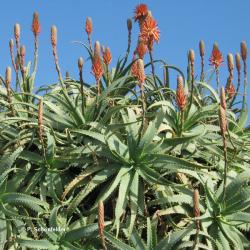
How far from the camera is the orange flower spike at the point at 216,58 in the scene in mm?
3642

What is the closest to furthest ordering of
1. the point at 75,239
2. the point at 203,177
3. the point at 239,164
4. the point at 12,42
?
the point at 75,239, the point at 203,177, the point at 239,164, the point at 12,42

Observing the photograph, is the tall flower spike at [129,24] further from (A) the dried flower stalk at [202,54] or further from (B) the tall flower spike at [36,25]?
(B) the tall flower spike at [36,25]

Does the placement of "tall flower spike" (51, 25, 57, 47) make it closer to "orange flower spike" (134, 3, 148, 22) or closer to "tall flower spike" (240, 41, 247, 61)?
"orange flower spike" (134, 3, 148, 22)

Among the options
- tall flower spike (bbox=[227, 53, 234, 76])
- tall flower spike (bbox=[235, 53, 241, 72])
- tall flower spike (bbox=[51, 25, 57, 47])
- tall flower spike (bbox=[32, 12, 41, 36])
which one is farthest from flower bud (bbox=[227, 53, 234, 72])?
tall flower spike (bbox=[32, 12, 41, 36])

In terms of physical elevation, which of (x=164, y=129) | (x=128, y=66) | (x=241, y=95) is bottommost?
(x=164, y=129)

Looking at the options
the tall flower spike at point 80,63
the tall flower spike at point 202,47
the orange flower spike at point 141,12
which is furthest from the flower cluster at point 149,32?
the tall flower spike at point 202,47

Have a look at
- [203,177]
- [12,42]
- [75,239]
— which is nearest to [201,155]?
[203,177]

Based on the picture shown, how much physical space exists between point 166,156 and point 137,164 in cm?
17

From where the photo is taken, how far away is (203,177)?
306 centimetres

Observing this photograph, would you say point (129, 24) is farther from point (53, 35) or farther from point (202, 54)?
point (53, 35)

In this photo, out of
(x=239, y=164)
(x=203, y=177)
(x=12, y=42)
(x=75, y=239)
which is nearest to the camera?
(x=75, y=239)

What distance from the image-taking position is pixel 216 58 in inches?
146

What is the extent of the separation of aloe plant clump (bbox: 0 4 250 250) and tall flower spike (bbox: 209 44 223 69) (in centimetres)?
40

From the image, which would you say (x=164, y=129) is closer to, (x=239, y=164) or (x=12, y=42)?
(x=239, y=164)
